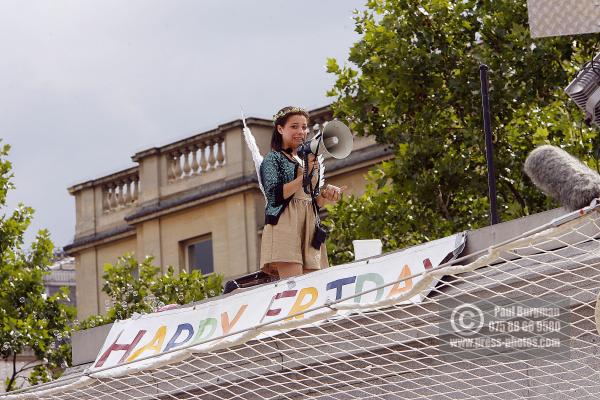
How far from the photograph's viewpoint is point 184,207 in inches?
1359

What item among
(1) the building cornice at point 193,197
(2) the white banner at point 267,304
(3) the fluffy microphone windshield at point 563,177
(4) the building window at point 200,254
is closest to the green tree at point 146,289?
(1) the building cornice at point 193,197

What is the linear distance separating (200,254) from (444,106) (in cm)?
1364

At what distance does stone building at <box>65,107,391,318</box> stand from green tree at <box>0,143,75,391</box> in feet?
22.8

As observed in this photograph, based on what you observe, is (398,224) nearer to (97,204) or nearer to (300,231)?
(300,231)

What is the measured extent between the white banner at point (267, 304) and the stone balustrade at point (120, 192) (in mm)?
24723

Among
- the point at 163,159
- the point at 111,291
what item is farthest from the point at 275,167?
the point at 163,159

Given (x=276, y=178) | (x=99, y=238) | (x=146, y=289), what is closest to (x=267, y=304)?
(x=276, y=178)

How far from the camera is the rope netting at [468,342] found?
27.0 feet

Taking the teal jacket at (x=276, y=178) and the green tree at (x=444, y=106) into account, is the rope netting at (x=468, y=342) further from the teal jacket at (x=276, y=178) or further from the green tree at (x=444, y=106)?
the green tree at (x=444, y=106)

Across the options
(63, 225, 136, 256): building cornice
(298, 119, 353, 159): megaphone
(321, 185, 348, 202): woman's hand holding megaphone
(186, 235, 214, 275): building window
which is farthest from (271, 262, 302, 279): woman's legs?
(63, 225, 136, 256): building cornice

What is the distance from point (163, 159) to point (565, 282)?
87.4ft

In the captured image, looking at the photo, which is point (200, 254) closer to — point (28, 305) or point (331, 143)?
point (28, 305)

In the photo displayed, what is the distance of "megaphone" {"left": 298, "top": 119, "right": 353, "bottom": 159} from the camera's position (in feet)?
33.6

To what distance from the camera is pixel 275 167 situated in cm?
1041
